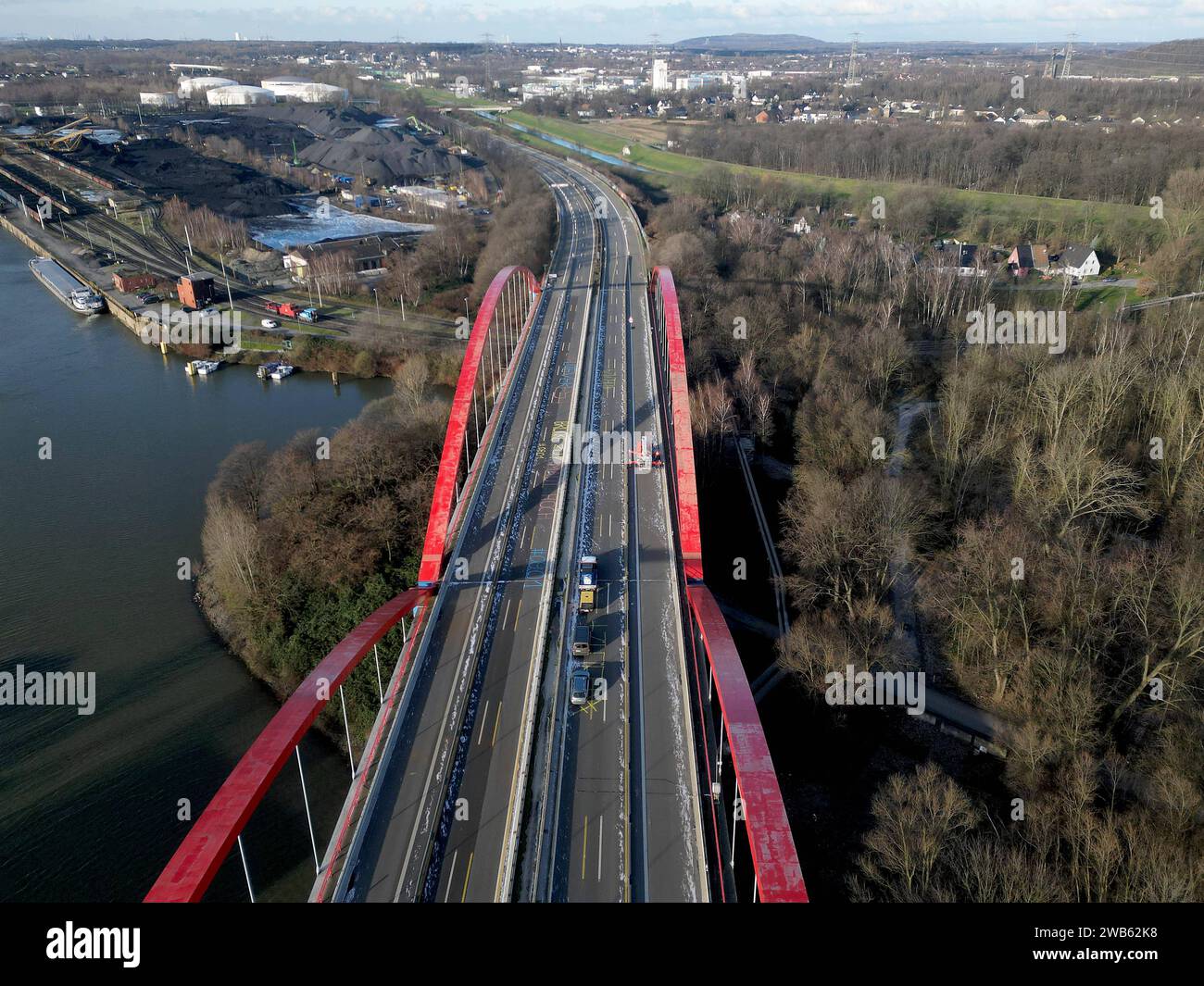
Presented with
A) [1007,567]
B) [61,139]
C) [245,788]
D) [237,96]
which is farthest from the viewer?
[237,96]

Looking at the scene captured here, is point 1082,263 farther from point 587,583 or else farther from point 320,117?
point 320,117

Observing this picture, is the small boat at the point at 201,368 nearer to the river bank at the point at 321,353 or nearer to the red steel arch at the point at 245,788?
the river bank at the point at 321,353

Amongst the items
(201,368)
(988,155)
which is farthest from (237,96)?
(988,155)

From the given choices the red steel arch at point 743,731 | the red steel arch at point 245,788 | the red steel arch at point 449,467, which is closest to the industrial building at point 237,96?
the red steel arch at point 449,467

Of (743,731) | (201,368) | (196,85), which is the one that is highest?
(196,85)

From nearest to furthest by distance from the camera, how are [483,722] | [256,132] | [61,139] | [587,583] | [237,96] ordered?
[483,722] < [587,583] < [61,139] < [256,132] < [237,96]
